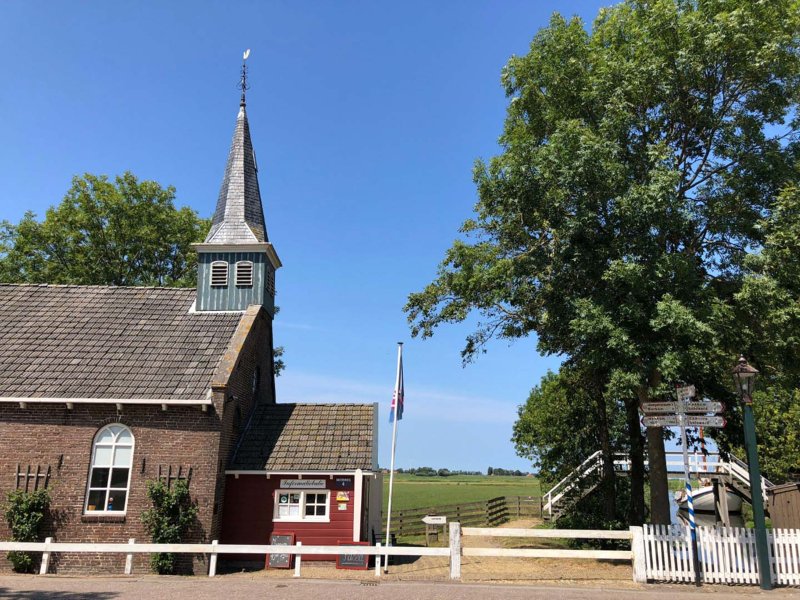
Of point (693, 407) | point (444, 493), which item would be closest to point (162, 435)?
point (693, 407)

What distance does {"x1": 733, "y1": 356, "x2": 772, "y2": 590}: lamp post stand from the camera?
40.1 feet

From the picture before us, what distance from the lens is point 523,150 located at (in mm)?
16281

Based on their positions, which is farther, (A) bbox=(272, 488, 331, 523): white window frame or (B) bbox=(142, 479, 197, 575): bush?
(A) bbox=(272, 488, 331, 523): white window frame

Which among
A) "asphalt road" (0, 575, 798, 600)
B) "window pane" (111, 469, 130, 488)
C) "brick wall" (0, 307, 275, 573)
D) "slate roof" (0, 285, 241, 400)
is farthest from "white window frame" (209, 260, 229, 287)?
"asphalt road" (0, 575, 798, 600)

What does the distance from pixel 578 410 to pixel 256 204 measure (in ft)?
51.8

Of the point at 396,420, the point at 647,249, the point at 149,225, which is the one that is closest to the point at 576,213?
the point at 647,249

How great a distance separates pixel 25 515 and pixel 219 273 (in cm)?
924

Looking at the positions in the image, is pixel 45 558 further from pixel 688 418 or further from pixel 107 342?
pixel 688 418

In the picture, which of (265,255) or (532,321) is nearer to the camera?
(532,321)

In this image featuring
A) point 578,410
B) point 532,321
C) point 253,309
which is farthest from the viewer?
point 578,410

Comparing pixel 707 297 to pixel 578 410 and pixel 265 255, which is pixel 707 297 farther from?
pixel 265 255

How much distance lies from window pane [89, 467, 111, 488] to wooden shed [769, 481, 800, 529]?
2095 cm

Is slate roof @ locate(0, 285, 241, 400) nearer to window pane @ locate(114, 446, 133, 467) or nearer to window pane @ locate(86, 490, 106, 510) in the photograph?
window pane @ locate(114, 446, 133, 467)

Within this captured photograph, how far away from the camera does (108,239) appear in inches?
1194
